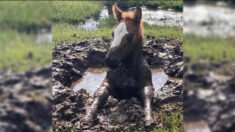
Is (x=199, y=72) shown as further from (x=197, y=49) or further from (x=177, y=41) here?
(x=177, y=41)

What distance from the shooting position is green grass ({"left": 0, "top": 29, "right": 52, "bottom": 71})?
1.23 metres

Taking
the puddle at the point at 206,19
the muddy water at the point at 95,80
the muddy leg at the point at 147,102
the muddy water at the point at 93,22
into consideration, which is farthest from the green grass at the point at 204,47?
the muddy water at the point at 93,22

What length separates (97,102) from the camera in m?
2.81

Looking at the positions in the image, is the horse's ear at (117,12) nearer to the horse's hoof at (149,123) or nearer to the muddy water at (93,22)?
the muddy water at (93,22)

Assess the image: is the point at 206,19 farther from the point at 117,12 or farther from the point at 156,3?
the point at 156,3

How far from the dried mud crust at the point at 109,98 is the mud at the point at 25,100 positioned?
3.65ft

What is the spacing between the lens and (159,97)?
2.94 metres

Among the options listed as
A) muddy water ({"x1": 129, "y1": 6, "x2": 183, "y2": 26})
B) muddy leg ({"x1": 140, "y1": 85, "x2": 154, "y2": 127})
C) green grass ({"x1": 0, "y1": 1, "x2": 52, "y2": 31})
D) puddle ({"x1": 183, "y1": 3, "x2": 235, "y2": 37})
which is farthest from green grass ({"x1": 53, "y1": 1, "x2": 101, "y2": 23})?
puddle ({"x1": 183, "y1": 3, "x2": 235, "y2": 37})

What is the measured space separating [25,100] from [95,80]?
2.28 meters

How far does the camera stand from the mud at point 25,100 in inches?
49.6

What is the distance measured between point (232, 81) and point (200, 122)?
27cm

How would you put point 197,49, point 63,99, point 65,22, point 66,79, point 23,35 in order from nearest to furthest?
point 197,49
point 23,35
point 63,99
point 66,79
point 65,22

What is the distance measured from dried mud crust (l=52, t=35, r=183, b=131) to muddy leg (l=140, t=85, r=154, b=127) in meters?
0.05

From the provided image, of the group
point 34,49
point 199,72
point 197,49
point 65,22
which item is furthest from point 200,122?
point 65,22
